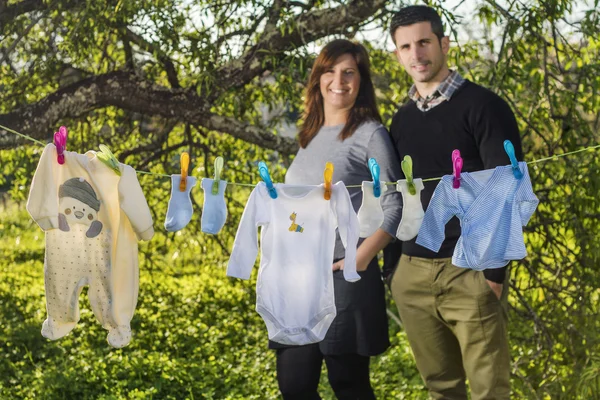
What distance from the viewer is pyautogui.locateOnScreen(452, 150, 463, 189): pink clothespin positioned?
2.48m

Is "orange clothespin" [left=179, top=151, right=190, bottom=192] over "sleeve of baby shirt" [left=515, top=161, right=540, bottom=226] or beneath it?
over

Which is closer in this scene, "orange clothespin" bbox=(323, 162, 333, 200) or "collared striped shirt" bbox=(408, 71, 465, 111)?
"orange clothespin" bbox=(323, 162, 333, 200)

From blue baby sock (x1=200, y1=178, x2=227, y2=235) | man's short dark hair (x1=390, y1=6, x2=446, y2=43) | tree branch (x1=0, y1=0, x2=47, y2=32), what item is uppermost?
tree branch (x1=0, y1=0, x2=47, y2=32)

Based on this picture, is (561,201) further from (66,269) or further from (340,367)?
(66,269)

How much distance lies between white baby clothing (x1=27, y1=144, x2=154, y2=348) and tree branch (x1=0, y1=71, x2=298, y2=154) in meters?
2.12

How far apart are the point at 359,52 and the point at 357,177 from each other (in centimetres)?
47

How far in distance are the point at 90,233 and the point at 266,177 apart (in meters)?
0.60

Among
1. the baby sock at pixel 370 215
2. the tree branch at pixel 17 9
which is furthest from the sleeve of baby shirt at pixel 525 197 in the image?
the tree branch at pixel 17 9

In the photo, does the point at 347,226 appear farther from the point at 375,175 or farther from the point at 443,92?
the point at 443,92

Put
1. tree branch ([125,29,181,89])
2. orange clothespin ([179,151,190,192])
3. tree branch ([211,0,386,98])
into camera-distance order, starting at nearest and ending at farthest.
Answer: orange clothespin ([179,151,190,192]) < tree branch ([211,0,386,98]) < tree branch ([125,29,181,89])

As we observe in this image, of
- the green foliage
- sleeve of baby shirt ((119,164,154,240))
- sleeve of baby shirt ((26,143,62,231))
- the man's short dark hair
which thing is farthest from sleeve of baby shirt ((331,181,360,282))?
the green foliage

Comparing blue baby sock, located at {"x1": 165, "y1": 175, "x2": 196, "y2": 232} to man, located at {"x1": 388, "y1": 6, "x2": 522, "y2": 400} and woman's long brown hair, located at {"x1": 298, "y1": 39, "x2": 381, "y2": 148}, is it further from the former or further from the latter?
man, located at {"x1": 388, "y1": 6, "x2": 522, "y2": 400}

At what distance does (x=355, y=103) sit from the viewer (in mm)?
2992

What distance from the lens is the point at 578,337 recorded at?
421cm
